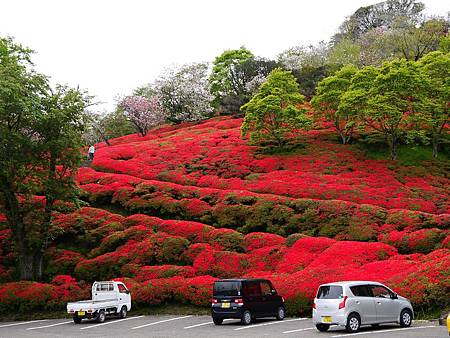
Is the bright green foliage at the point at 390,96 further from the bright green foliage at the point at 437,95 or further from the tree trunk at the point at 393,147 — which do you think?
the bright green foliage at the point at 437,95

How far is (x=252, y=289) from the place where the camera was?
21.7m

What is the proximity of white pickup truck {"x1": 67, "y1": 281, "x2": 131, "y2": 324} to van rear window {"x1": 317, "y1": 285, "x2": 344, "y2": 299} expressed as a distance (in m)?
11.2

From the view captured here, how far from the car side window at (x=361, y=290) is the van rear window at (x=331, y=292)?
1.44ft

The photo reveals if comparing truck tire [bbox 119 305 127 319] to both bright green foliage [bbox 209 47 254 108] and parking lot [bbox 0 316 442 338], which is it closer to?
parking lot [bbox 0 316 442 338]

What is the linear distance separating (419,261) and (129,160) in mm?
34320

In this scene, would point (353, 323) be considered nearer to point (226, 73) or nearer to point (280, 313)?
point (280, 313)

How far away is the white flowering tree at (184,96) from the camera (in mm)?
83938

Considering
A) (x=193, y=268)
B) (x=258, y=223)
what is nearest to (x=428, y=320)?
(x=193, y=268)

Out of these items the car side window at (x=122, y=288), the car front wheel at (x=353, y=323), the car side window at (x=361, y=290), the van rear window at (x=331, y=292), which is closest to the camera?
the car front wheel at (x=353, y=323)

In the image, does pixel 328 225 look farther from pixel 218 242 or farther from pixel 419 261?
pixel 419 261

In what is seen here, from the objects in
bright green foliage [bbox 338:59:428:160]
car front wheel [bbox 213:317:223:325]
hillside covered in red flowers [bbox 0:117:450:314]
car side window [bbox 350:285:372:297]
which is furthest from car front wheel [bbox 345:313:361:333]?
bright green foliage [bbox 338:59:428:160]

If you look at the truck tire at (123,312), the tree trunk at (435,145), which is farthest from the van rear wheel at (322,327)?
the tree trunk at (435,145)

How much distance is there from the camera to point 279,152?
52719 millimetres

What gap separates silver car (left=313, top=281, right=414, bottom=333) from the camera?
17594 mm
